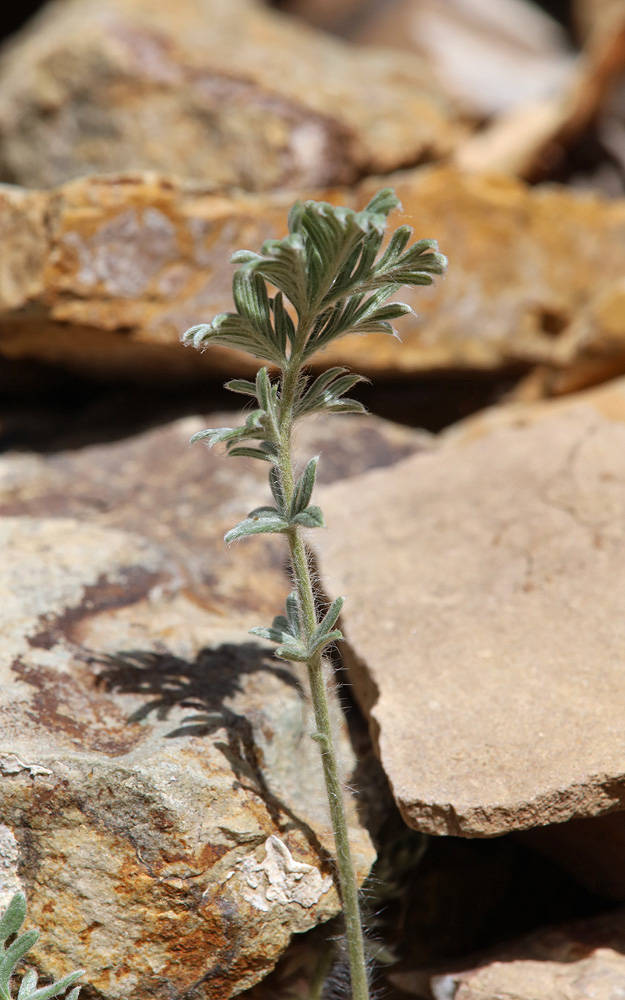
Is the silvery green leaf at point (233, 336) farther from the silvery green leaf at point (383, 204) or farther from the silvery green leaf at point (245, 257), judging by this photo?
the silvery green leaf at point (383, 204)

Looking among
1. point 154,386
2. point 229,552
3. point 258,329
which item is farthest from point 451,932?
point 154,386

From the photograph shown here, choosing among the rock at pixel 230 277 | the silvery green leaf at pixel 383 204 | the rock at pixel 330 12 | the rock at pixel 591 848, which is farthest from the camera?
the rock at pixel 330 12

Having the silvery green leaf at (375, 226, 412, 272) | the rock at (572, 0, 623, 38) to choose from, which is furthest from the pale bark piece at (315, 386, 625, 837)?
the rock at (572, 0, 623, 38)

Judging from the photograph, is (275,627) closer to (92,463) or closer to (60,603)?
(60,603)

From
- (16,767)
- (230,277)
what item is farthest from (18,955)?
(230,277)

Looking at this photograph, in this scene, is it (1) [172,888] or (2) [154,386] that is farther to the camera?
(2) [154,386]

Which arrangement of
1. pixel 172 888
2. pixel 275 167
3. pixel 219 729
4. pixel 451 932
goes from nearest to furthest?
pixel 172 888, pixel 219 729, pixel 451 932, pixel 275 167

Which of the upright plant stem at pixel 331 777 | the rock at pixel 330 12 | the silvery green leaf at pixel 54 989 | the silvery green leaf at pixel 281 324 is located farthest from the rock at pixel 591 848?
the rock at pixel 330 12
